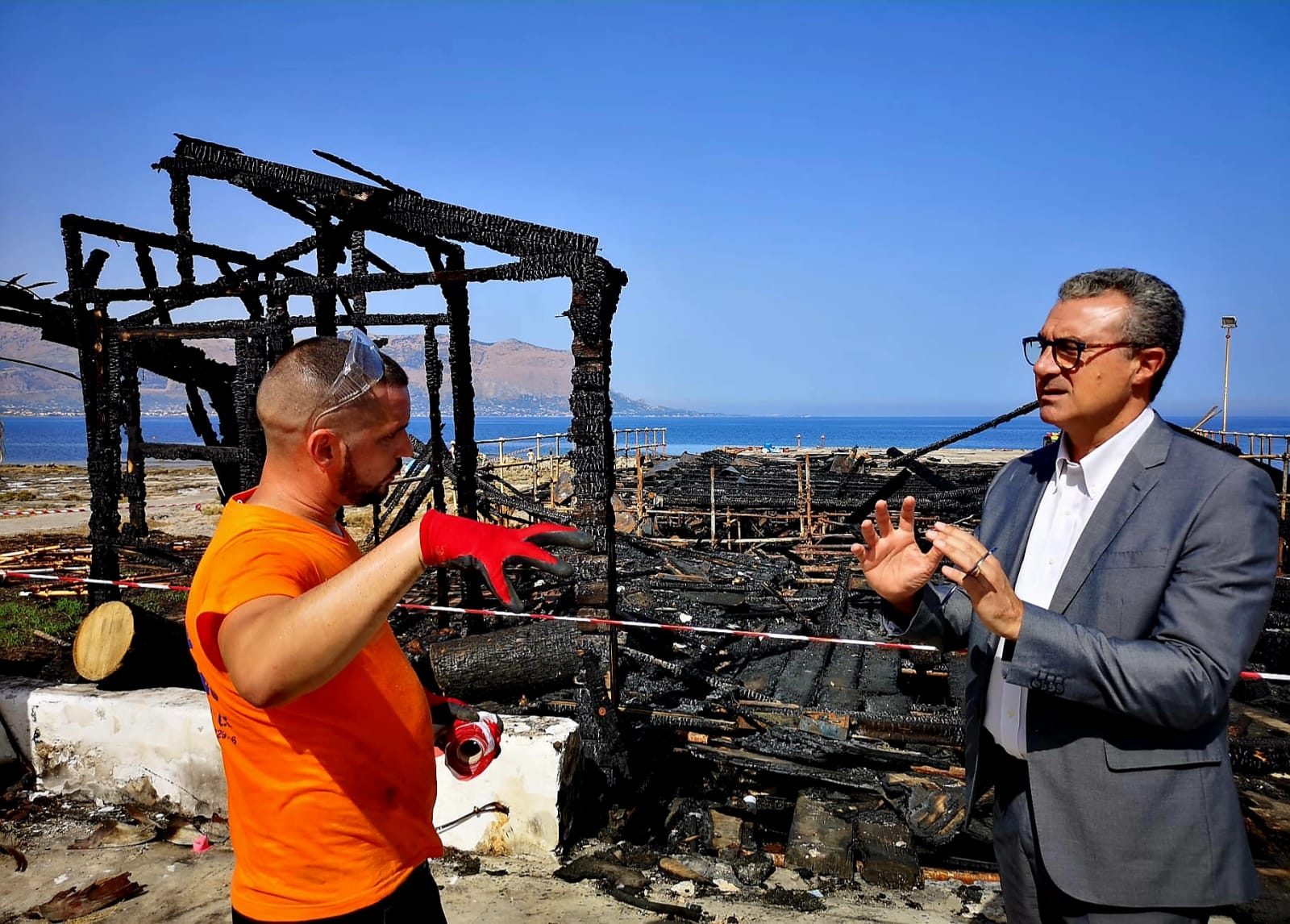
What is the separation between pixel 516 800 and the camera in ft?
13.9

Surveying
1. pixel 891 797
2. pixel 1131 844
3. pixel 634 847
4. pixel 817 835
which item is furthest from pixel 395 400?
pixel 891 797

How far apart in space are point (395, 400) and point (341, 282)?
5.50m

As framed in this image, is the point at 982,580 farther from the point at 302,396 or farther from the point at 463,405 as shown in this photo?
the point at 463,405

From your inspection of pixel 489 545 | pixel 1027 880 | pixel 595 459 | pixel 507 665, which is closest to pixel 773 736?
pixel 507 665

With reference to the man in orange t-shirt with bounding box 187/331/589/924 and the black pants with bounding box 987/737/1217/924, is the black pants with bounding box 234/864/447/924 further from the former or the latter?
the black pants with bounding box 987/737/1217/924

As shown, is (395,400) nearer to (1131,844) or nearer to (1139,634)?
(1139,634)

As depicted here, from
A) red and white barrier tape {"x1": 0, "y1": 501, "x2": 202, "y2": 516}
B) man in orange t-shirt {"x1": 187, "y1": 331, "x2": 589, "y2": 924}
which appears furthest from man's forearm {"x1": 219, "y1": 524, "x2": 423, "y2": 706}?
red and white barrier tape {"x1": 0, "y1": 501, "x2": 202, "y2": 516}

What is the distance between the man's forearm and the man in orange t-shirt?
0.13 feet

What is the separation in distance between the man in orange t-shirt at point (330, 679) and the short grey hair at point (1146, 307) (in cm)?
165

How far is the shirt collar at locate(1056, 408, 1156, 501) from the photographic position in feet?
7.09

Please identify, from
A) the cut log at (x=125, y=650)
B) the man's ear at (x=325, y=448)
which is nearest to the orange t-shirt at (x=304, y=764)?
the man's ear at (x=325, y=448)

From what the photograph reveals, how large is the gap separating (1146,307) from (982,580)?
93 cm

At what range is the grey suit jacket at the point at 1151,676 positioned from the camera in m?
1.87

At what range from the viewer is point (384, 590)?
150 centimetres
